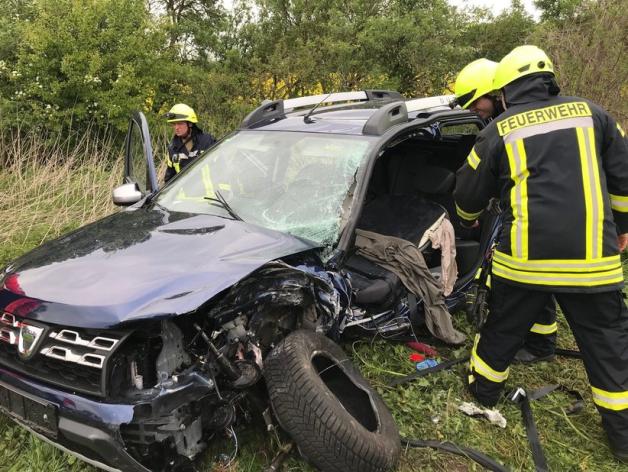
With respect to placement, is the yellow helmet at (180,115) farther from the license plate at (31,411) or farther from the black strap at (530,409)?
the black strap at (530,409)

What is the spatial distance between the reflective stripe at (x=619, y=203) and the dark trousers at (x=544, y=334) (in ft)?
2.99

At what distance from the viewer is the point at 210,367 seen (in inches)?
75.2

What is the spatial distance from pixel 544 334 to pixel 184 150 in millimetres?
3770

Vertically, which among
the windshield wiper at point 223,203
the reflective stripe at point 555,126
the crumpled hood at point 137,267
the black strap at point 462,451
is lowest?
the black strap at point 462,451

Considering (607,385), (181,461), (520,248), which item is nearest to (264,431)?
(181,461)

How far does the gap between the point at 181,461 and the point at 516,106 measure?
2253mm

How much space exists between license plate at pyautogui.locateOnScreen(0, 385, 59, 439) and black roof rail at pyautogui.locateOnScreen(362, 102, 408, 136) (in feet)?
6.82

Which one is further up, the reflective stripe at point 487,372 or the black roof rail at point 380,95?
→ the black roof rail at point 380,95

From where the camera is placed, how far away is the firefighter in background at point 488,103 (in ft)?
9.16

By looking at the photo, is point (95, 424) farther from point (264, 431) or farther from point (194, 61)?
point (194, 61)

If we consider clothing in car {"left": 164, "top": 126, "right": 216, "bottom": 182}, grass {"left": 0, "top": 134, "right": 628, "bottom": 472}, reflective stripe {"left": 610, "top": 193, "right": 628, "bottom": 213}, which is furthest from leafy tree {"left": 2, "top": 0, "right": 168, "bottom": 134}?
reflective stripe {"left": 610, "top": 193, "right": 628, "bottom": 213}

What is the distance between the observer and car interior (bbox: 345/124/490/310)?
2928mm

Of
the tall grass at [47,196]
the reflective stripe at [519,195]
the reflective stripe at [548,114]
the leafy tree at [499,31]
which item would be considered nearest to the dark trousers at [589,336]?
the reflective stripe at [519,195]

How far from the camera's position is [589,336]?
2369mm
